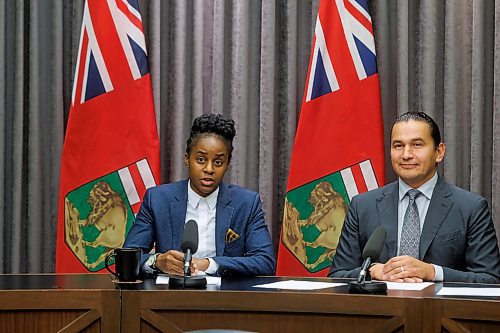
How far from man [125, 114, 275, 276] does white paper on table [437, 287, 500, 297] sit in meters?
0.88

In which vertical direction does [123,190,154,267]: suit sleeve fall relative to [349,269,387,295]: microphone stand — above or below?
above

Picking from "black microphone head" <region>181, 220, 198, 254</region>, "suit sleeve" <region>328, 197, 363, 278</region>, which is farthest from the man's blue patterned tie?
"black microphone head" <region>181, 220, 198, 254</region>

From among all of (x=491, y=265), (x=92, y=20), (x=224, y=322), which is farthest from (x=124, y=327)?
(x=92, y=20)

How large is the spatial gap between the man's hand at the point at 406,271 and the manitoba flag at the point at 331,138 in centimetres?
116

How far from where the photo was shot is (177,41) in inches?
178

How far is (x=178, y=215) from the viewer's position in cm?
333

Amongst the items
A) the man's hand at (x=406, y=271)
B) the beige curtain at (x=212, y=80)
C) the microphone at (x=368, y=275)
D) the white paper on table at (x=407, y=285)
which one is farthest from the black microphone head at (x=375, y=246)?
the beige curtain at (x=212, y=80)

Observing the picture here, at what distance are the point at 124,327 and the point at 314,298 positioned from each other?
2.01 ft

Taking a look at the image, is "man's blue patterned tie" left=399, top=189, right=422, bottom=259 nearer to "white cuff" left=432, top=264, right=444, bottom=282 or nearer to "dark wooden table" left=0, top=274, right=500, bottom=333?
"white cuff" left=432, top=264, right=444, bottom=282

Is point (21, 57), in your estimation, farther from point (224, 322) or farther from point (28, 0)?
point (224, 322)

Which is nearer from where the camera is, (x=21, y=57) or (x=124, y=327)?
(x=124, y=327)

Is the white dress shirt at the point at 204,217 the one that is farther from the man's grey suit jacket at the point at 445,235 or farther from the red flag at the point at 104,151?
the red flag at the point at 104,151

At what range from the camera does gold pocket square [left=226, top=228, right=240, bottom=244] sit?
3.33m

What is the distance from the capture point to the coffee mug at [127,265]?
9.04 feet
